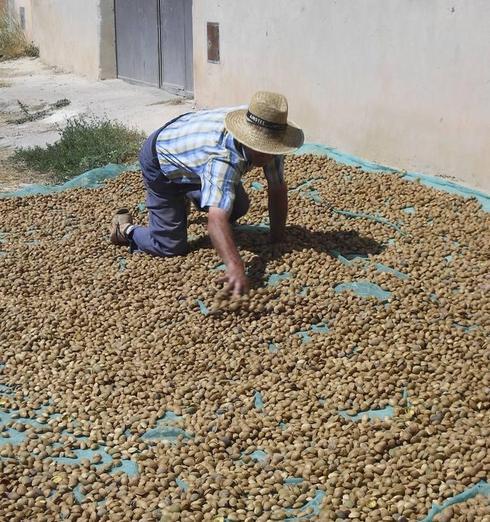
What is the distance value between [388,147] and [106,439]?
383 cm

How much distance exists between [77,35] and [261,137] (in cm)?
872

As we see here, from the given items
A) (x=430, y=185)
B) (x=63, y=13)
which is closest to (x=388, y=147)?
(x=430, y=185)

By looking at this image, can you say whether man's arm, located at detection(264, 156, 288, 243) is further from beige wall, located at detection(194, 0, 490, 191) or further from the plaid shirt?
beige wall, located at detection(194, 0, 490, 191)

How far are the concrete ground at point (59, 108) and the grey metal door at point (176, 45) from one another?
0.20m

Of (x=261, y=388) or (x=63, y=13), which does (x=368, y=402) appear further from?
(x=63, y=13)

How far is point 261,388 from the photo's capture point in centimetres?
331

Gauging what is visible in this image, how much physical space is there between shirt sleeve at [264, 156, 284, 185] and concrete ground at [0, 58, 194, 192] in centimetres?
289

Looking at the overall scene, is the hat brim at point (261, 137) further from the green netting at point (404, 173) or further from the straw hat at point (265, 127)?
the green netting at point (404, 173)

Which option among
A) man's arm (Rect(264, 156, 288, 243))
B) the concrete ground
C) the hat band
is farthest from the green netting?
the concrete ground

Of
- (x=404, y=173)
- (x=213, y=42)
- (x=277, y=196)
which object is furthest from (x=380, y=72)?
(x=213, y=42)

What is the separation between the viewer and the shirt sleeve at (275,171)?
4.29m

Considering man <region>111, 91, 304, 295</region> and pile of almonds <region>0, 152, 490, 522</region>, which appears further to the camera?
man <region>111, 91, 304, 295</region>

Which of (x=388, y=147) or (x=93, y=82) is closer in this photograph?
(x=388, y=147)

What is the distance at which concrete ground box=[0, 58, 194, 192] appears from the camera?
820 cm
